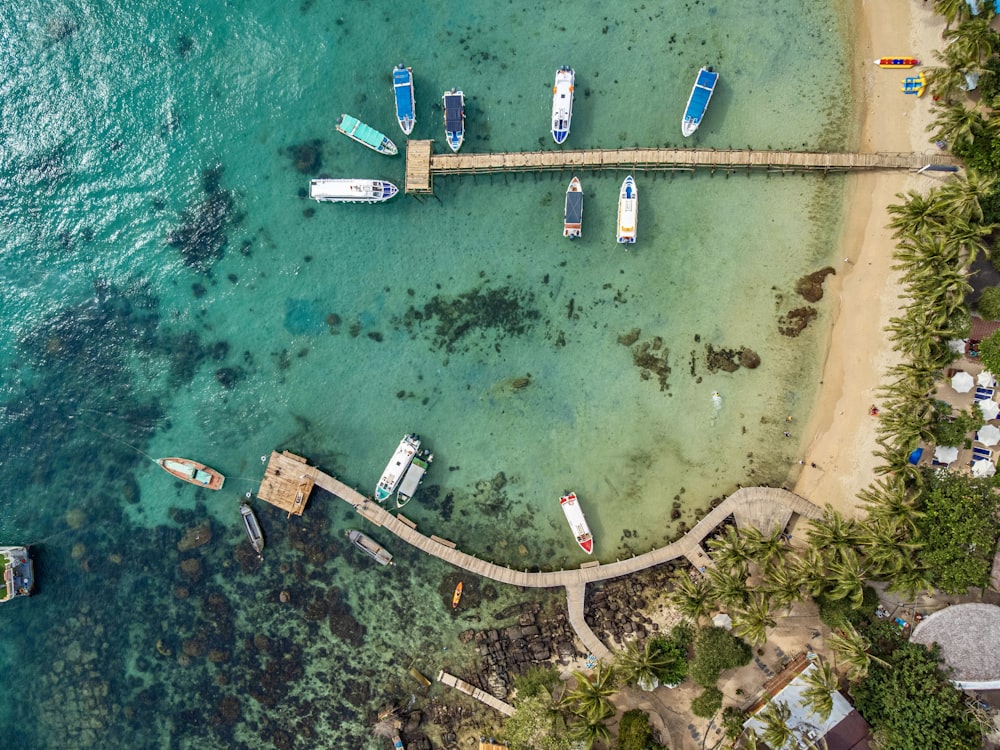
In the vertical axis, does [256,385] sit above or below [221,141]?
below

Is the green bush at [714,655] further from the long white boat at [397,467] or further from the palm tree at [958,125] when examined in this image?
the palm tree at [958,125]

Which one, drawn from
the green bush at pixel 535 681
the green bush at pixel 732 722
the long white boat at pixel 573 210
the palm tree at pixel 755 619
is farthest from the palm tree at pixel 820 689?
the long white boat at pixel 573 210

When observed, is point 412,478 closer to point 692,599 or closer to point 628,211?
point 692,599

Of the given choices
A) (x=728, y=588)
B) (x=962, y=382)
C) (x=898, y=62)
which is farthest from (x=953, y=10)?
→ (x=728, y=588)

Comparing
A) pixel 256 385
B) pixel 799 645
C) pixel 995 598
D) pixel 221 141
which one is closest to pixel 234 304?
pixel 256 385

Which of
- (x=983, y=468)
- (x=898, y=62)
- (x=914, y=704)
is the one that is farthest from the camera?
(x=898, y=62)

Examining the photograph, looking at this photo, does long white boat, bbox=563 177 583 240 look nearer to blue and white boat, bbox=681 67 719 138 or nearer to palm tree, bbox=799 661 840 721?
blue and white boat, bbox=681 67 719 138

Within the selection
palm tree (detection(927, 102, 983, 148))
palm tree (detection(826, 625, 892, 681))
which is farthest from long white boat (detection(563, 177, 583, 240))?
palm tree (detection(826, 625, 892, 681))

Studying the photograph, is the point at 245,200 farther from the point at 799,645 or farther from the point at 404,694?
the point at 799,645
